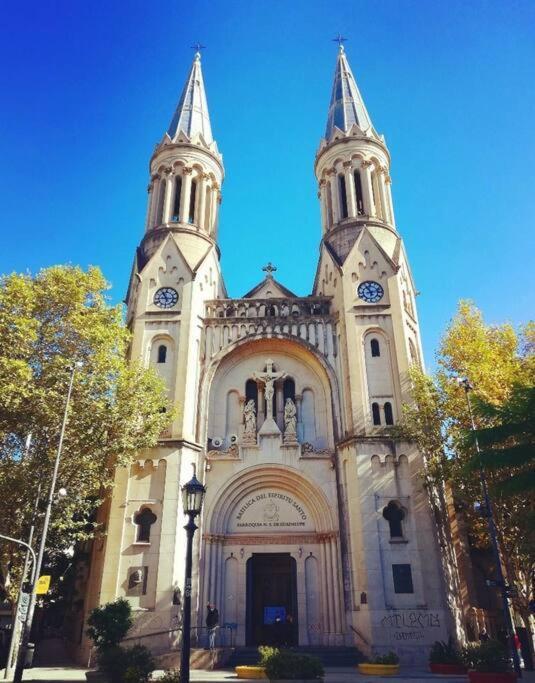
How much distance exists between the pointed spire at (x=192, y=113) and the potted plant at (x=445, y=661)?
1287 inches

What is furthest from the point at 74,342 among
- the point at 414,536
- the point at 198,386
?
the point at 414,536

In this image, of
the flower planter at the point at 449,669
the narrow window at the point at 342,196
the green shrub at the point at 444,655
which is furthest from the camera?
the narrow window at the point at 342,196

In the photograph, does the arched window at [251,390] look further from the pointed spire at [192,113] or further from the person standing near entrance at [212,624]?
the pointed spire at [192,113]

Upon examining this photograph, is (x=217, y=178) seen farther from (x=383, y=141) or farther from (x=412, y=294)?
(x=412, y=294)

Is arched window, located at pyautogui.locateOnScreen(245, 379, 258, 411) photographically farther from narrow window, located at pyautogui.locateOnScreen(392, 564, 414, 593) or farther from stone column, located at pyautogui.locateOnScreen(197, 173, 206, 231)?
narrow window, located at pyautogui.locateOnScreen(392, 564, 414, 593)

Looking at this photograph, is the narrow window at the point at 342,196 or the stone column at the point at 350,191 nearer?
the stone column at the point at 350,191

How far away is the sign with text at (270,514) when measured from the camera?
26656 millimetres

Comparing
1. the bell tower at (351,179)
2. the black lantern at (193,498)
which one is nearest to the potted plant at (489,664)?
the black lantern at (193,498)


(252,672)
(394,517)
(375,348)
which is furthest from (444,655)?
(375,348)

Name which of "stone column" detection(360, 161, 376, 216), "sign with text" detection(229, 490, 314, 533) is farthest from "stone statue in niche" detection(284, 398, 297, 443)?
"stone column" detection(360, 161, 376, 216)

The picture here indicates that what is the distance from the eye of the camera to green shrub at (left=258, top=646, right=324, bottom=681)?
14.5 meters

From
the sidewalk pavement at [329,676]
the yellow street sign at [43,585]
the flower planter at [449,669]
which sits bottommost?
the sidewalk pavement at [329,676]

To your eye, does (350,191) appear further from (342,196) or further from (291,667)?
(291,667)

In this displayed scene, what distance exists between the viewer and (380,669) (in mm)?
18516
